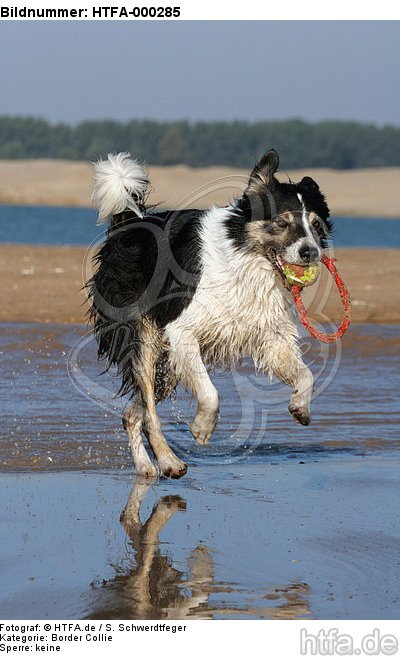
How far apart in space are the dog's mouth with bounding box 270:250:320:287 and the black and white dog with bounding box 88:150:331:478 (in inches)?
0.8

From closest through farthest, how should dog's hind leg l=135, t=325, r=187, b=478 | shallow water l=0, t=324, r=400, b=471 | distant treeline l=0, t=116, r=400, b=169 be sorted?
dog's hind leg l=135, t=325, r=187, b=478 → shallow water l=0, t=324, r=400, b=471 → distant treeline l=0, t=116, r=400, b=169

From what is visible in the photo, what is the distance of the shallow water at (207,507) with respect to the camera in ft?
14.5

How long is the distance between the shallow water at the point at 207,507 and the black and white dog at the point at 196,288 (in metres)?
0.44

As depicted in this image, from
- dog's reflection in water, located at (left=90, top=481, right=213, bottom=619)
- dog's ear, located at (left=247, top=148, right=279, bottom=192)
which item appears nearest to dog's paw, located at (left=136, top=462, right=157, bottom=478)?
dog's reflection in water, located at (left=90, top=481, right=213, bottom=619)

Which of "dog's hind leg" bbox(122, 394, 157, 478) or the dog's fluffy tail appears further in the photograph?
the dog's fluffy tail

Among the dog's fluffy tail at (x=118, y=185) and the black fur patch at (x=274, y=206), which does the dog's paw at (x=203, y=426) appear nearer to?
the black fur patch at (x=274, y=206)

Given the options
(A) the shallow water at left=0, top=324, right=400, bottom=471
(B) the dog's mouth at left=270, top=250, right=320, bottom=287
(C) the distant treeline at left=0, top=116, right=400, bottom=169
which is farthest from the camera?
(C) the distant treeline at left=0, top=116, right=400, bottom=169

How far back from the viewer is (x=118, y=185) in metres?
6.88

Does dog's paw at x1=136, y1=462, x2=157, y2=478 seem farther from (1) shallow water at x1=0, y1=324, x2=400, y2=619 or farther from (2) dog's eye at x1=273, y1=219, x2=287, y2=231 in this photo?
(2) dog's eye at x1=273, y1=219, x2=287, y2=231

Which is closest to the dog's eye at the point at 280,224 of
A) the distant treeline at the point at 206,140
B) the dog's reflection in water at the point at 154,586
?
the dog's reflection in water at the point at 154,586

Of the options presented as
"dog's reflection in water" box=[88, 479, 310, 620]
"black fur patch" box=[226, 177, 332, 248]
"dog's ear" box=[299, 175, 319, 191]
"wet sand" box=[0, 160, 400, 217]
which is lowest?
"dog's reflection in water" box=[88, 479, 310, 620]

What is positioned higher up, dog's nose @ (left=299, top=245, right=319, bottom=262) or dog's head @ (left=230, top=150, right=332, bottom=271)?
dog's head @ (left=230, top=150, right=332, bottom=271)

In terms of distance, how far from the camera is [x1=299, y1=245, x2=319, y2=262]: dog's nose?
6.09 m
